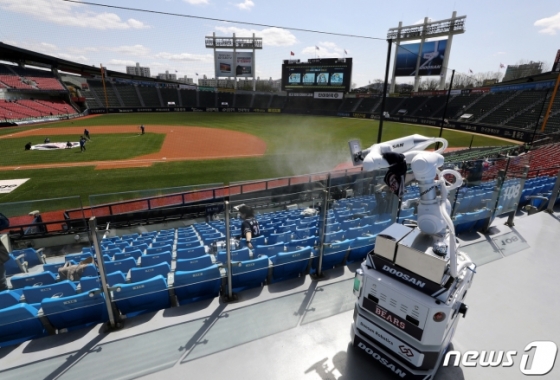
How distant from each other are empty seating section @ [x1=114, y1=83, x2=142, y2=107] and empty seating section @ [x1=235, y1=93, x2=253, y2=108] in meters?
21.5

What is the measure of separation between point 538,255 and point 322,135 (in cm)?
3205

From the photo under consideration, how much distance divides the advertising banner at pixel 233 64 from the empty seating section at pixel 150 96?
14600 millimetres

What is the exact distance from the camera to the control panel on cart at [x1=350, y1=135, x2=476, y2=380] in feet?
9.86

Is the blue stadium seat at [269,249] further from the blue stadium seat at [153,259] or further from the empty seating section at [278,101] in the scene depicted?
the empty seating section at [278,101]

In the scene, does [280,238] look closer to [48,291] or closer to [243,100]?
[48,291]

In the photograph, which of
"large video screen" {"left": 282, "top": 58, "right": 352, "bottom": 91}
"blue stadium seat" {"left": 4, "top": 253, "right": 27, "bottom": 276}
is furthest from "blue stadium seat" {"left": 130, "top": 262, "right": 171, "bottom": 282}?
"large video screen" {"left": 282, "top": 58, "right": 352, "bottom": 91}

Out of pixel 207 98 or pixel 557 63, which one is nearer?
pixel 557 63

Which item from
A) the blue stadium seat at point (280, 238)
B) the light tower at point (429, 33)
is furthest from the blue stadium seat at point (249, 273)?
the light tower at point (429, 33)

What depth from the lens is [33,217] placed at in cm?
867

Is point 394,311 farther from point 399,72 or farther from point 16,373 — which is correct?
point 399,72

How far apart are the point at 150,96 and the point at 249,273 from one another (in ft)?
220

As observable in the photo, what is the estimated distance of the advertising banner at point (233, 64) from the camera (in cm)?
6431

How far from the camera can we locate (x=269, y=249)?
5.62 m

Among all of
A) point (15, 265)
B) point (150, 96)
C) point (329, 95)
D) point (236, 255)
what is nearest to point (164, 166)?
point (15, 265)
